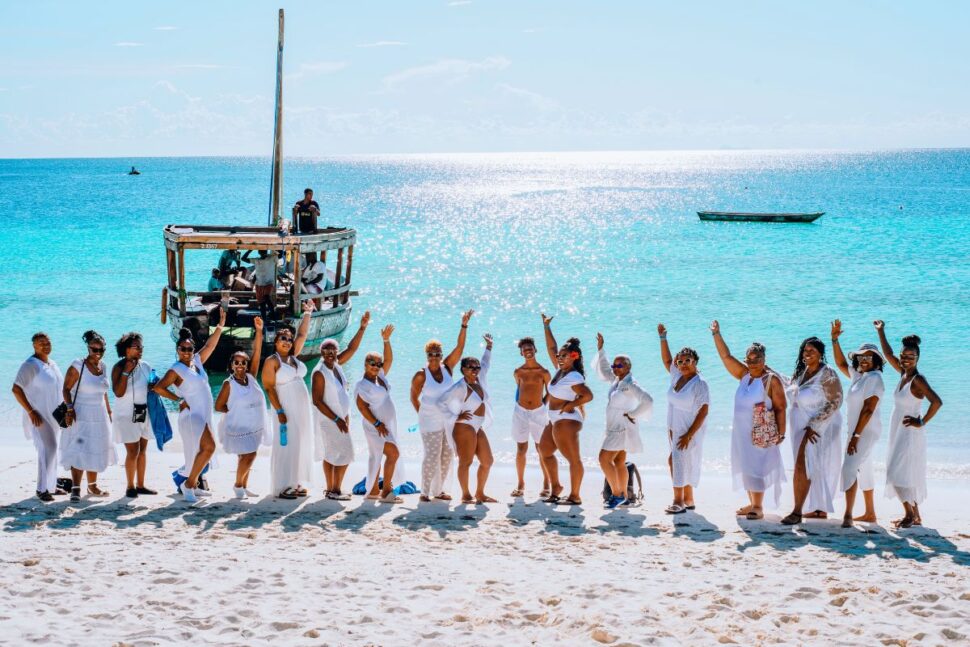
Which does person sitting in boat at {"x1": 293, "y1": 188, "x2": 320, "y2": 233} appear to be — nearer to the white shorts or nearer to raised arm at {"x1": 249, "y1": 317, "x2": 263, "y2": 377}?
raised arm at {"x1": 249, "y1": 317, "x2": 263, "y2": 377}

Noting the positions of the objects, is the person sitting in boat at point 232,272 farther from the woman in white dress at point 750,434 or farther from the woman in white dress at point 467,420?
the woman in white dress at point 750,434

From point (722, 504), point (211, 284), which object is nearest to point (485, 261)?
point (211, 284)

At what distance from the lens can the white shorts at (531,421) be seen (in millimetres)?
9023

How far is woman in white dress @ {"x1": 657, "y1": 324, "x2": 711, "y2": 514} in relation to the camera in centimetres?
827

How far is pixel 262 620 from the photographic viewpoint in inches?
231

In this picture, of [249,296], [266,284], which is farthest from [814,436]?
[249,296]

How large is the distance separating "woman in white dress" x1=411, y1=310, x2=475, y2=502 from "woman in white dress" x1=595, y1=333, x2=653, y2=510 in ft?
4.45

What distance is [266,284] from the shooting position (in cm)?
1925

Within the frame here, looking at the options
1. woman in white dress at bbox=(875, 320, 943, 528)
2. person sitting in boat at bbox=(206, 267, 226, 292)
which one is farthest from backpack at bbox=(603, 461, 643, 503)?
person sitting in boat at bbox=(206, 267, 226, 292)

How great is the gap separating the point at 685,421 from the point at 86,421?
203 inches

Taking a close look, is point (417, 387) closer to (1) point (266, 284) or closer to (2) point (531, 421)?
(2) point (531, 421)

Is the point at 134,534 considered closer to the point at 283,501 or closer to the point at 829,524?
the point at 283,501

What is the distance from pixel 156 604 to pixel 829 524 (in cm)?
523

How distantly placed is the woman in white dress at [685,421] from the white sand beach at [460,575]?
27cm
